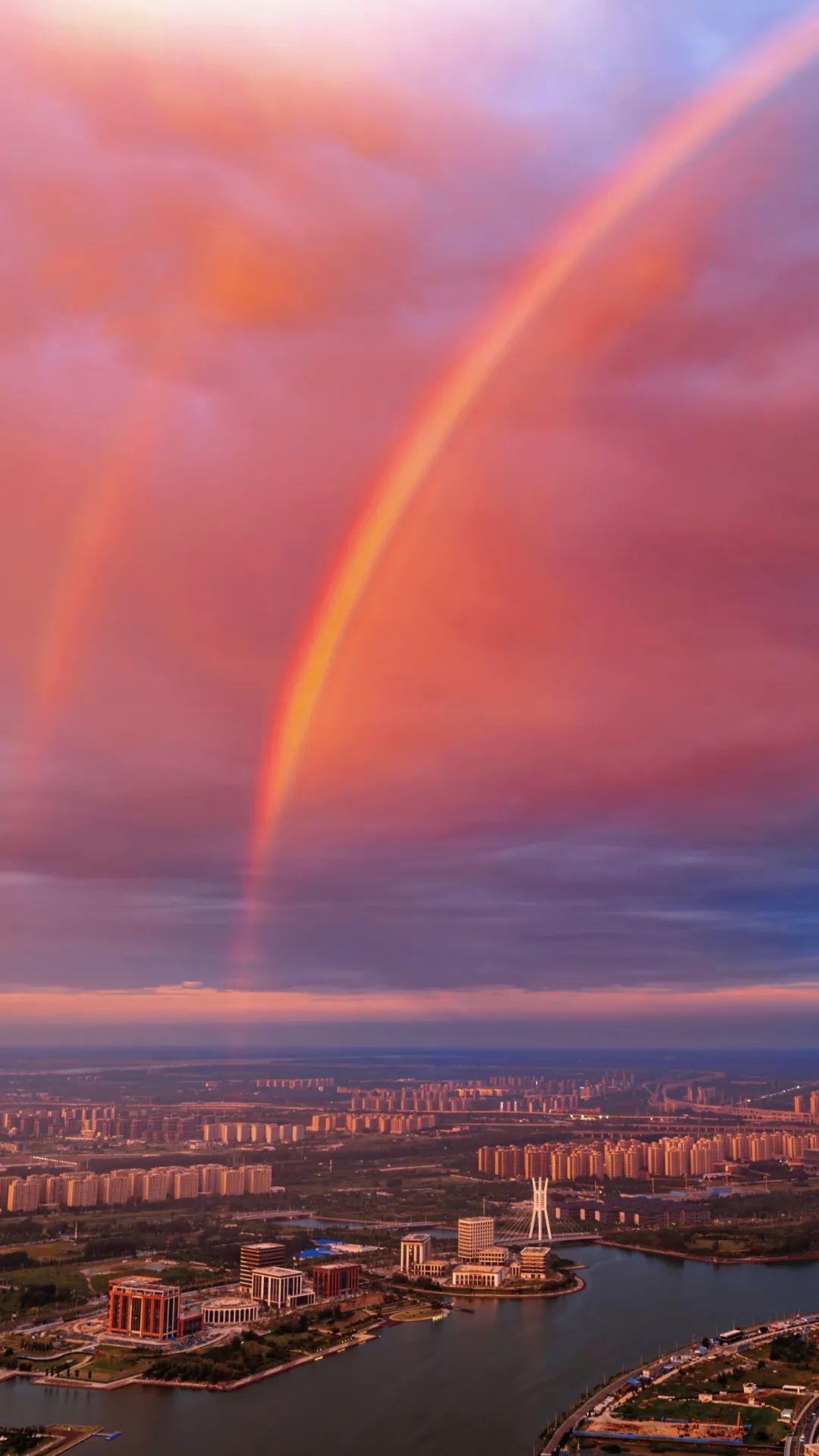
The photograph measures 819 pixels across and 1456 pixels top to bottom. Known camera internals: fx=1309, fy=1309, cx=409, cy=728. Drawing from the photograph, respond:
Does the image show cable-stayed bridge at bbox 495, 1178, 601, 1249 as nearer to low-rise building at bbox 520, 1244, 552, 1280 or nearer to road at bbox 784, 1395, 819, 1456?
low-rise building at bbox 520, 1244, 552, 1280

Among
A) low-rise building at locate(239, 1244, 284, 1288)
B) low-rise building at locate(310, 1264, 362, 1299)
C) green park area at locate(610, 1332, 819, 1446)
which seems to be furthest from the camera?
low-rise building at locate(239, 1244, 284, 1288)

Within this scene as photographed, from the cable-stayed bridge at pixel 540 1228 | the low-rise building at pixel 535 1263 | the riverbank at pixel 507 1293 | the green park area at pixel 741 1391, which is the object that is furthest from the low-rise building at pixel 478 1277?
the green park area at pixel 741 1391

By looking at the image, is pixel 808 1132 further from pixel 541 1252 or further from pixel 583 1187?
pixel 541 1252

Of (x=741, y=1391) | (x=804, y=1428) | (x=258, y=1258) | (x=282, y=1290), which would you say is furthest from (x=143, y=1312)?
(x=804, y=1428)

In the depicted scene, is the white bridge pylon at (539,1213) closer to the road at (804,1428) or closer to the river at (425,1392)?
the river at (425,1392)

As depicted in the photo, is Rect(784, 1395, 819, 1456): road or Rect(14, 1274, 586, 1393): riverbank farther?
Rect(14, 1274, 586, 1393): riverbank

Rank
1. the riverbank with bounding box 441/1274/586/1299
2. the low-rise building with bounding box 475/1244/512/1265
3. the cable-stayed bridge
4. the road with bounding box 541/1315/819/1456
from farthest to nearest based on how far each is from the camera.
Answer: the cable-stayed bridge < the low-rise building with bounding box 475/1244/512/1265 < the riverbank with bounding box 441/1274/586/1299 < the road with bounding box 541/1315/819/1456

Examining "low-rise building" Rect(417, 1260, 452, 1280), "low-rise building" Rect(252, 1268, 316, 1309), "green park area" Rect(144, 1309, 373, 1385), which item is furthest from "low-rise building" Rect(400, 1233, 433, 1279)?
"green park area" Rect(144, 1309, 373, 1385)

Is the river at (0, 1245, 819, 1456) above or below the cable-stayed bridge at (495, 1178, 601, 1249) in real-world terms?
above

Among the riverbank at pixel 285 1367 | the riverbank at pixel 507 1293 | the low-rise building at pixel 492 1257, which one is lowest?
the riverbank at pixel 507 1293

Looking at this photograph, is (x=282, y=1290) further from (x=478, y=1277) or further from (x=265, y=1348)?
(x=478, y=1277)
